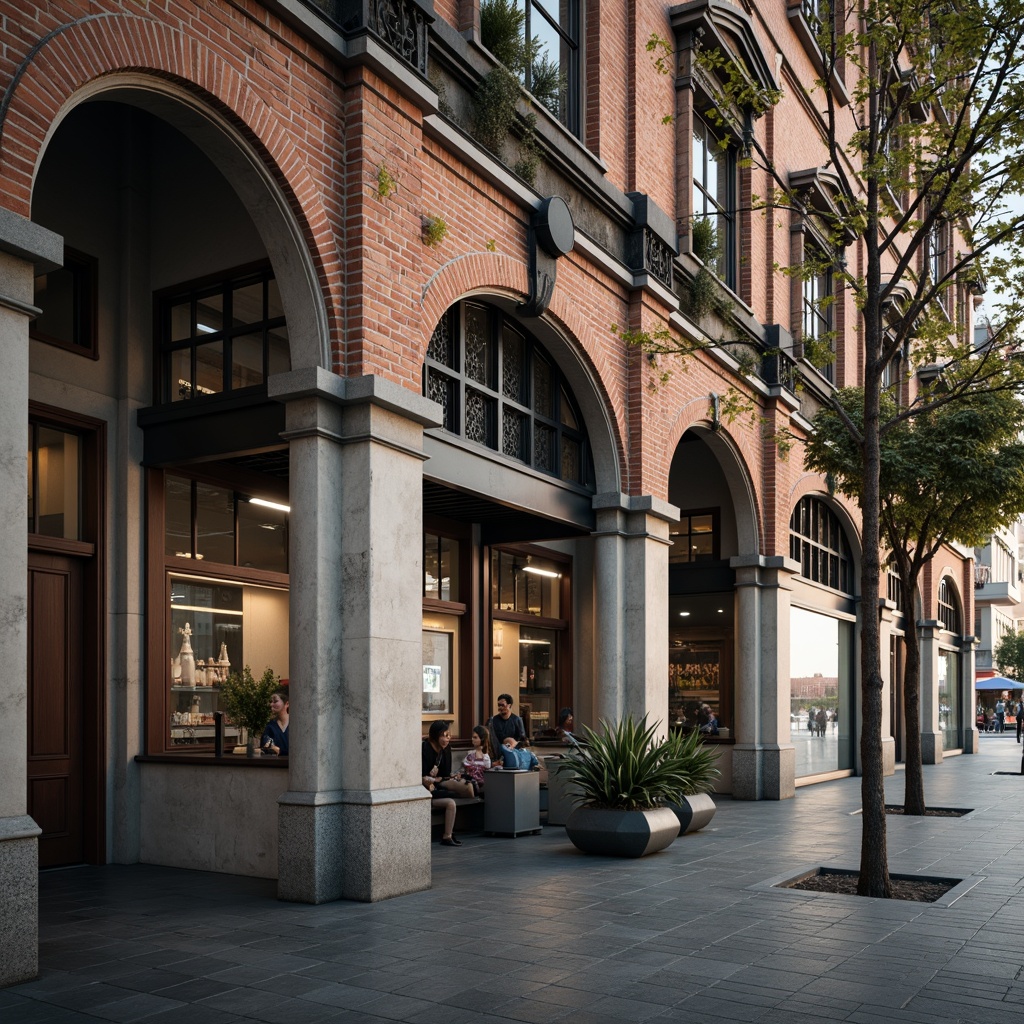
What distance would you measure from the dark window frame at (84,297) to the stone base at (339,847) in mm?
4868

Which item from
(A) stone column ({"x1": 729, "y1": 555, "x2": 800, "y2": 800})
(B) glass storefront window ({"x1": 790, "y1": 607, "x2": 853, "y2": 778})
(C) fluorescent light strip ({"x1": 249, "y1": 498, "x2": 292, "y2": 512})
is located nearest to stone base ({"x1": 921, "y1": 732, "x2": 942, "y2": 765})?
(B) glass storefront window ({"x1": 790, "y1": 607, "x2": 853, "y2": 778})

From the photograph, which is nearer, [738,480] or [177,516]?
[177,516]

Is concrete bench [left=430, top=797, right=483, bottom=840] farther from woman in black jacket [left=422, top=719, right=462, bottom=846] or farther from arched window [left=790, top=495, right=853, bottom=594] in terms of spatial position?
arched window [left=790, top=495, right=853, bottom=594]

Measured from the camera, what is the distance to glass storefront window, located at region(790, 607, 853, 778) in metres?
20.3

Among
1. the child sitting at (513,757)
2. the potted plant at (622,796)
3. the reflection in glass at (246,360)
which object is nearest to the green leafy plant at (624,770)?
the potted plant at (622,796)

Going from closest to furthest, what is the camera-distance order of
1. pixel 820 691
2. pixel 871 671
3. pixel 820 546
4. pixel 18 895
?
pixel 18 895 < pixel 871 671 < pixel 820 691 < pixel 820 546

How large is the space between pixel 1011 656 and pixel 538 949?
79723 millimetres

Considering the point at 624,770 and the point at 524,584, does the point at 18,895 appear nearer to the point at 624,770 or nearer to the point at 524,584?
the point at 624,770

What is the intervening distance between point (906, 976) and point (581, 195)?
9.50 meters

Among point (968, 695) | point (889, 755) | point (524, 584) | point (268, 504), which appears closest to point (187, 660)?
point (268, 504)

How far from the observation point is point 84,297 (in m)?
10.8

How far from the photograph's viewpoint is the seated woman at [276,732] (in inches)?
404

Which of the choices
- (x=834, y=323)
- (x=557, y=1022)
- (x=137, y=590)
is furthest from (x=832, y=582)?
(x=557, y=1022)

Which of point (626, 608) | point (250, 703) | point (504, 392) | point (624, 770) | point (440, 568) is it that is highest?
point (504, 392)
